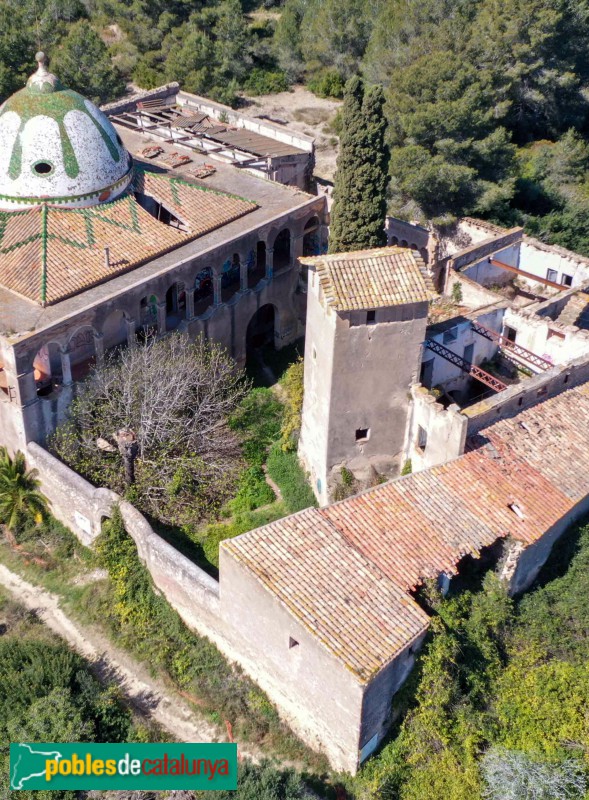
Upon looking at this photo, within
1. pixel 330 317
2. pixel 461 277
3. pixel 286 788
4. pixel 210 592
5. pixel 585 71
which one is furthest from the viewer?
pixel 585 71

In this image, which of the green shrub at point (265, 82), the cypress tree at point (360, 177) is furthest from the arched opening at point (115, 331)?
the green shrub at point (265, 82)

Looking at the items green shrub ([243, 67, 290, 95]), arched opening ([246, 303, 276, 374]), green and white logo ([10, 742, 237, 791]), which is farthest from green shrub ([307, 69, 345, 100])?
green and white logo ([10, 742, 237, 791])

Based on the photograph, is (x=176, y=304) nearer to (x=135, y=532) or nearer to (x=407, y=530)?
(x=135, y=532)

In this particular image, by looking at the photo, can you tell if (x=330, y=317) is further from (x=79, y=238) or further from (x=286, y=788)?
(x=286, y=788)

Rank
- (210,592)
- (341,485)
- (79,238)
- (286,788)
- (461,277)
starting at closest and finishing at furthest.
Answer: (286,788) < (210,592) < (341,485) < (79,238) < (461,277)

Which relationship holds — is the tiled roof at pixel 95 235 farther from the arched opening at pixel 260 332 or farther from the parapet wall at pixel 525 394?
the parapet wall at pixel 525 394

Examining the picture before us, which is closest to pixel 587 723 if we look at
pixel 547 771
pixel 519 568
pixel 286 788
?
pixel 547 771
